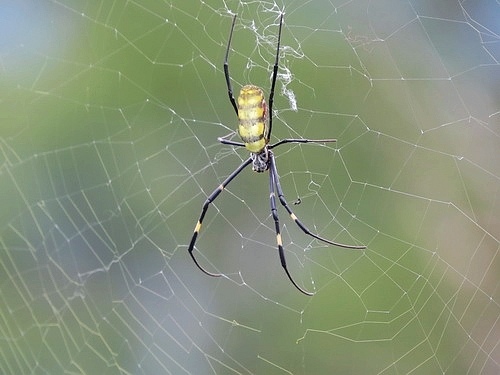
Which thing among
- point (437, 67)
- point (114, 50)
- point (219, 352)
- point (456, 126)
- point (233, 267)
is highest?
point (114, 50)

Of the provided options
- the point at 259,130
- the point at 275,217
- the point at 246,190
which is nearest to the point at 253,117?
the point at 259,130

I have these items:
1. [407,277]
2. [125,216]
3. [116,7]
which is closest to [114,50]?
[116,7]

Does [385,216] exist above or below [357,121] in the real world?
below

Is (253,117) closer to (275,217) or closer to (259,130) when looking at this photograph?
(259,130)

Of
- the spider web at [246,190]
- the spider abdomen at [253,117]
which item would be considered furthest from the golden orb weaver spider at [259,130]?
the spider web at [246,190]

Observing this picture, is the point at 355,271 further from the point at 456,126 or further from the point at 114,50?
the point at 114,50

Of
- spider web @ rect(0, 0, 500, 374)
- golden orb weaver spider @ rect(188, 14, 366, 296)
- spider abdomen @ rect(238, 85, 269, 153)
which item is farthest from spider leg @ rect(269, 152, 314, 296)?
spider web @ rect(0, 0, 500, 374)
